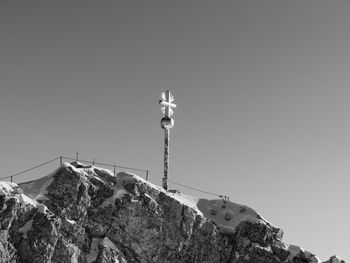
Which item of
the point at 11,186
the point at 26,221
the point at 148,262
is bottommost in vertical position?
the point at 148,262

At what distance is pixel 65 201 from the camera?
192ft

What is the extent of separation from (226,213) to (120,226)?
16.4 meters

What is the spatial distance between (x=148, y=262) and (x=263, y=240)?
15826 millimetres

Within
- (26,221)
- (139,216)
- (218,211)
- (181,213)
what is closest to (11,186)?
(26,221)

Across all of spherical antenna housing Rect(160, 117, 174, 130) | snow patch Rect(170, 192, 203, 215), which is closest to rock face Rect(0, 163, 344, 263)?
snow patch Rect(170, 192, 203, 215)

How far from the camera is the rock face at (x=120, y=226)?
177 ft

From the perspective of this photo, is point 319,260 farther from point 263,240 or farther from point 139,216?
point 139,216

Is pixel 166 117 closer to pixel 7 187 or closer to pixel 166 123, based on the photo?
pixel 166 123

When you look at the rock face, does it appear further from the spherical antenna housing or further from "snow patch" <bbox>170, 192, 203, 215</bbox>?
the spherical antenna housing

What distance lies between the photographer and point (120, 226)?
6003 centimetres

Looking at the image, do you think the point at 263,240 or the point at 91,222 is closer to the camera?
the point at 91,222

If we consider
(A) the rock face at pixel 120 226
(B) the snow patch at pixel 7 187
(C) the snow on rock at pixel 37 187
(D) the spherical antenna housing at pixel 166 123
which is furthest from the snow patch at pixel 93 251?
(D) the spherical antenna housing at pixel 166 123

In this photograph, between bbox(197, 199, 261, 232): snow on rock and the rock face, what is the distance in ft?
0.41

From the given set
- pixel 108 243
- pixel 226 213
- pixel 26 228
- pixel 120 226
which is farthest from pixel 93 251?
pixel 226 213
